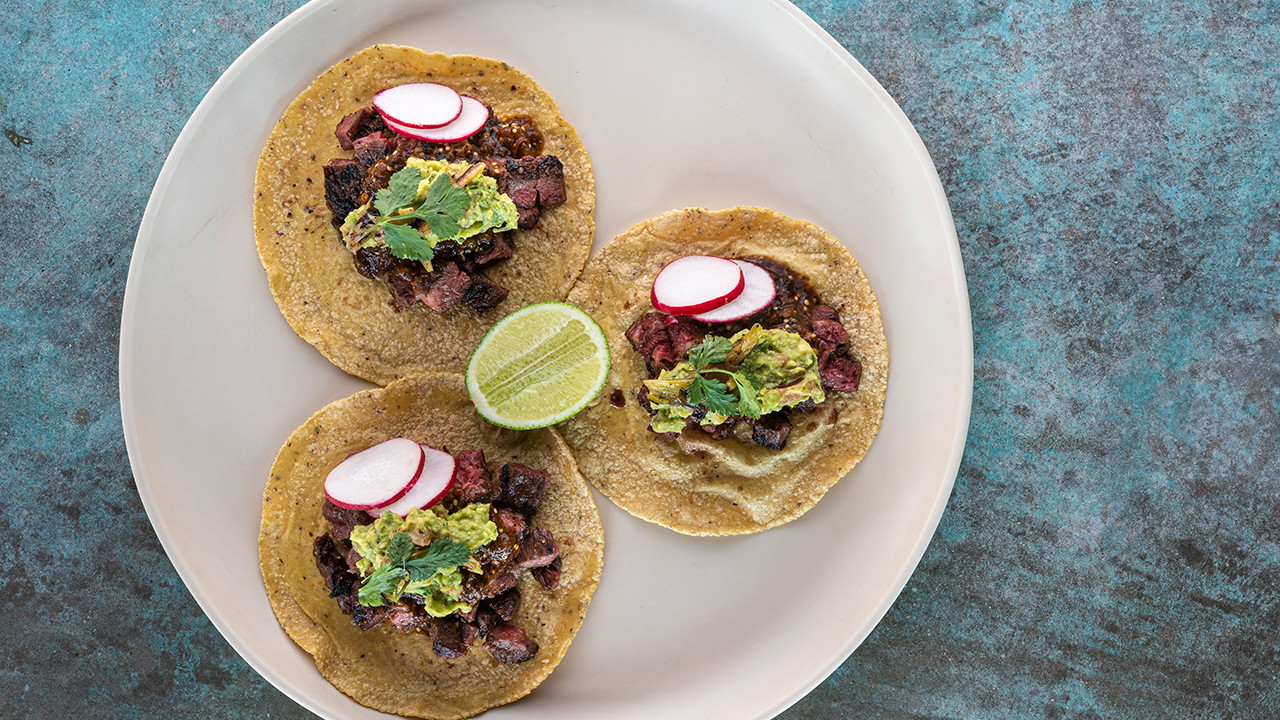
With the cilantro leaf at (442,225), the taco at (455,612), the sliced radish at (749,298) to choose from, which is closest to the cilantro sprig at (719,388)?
the sliced radish at (749,298)

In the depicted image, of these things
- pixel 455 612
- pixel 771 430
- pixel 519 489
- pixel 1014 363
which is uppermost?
pixel 519 489

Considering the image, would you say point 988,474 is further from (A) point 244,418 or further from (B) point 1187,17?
(A) point 244,418

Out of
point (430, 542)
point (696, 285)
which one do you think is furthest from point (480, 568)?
point (696, 285)

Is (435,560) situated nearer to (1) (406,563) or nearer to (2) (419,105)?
(1) (406,563)

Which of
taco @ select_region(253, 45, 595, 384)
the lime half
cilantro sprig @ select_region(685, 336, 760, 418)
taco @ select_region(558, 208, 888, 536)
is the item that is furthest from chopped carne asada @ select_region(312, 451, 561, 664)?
cilantro sprig @ select_region(685, 336, 760, 418)

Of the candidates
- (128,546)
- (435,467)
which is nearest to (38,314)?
(128,546)

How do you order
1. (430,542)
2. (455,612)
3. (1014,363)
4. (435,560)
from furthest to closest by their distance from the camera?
(1014,363)
(455,612)
(430,542)
(435,560)
